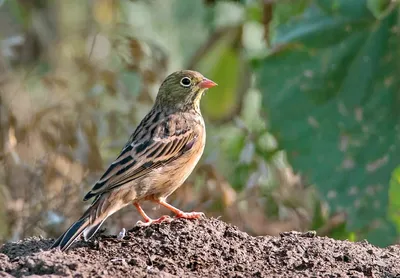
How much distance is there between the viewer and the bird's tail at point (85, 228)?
15.2 ft

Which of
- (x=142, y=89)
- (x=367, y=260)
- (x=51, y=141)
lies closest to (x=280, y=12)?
(x=142, y=89)

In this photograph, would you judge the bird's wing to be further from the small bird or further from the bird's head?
the bird's head

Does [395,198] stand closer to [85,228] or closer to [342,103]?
[342,103]

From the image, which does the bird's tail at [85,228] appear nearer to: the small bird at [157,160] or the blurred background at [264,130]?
the small bird at [157,160]

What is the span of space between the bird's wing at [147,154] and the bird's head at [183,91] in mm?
346

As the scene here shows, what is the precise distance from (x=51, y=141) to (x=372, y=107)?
2.78 meters

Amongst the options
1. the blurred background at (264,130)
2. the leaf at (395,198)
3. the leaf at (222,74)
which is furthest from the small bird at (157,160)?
the leaf at (222,74)

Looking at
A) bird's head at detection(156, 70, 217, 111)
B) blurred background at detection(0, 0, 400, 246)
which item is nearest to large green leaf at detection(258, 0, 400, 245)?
blurred background at detection(0, 0, 400, 246)

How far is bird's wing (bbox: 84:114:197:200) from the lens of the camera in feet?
17.4

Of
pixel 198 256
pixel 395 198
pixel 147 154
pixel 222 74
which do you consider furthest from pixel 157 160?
pixel 222 74

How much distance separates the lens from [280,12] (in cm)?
836

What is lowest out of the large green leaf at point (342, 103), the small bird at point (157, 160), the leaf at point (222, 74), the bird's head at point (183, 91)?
the small bird at point (157, 160)

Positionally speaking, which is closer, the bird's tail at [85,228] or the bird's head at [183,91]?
the bird's tail at [85,228]

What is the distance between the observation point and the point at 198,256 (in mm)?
4469
